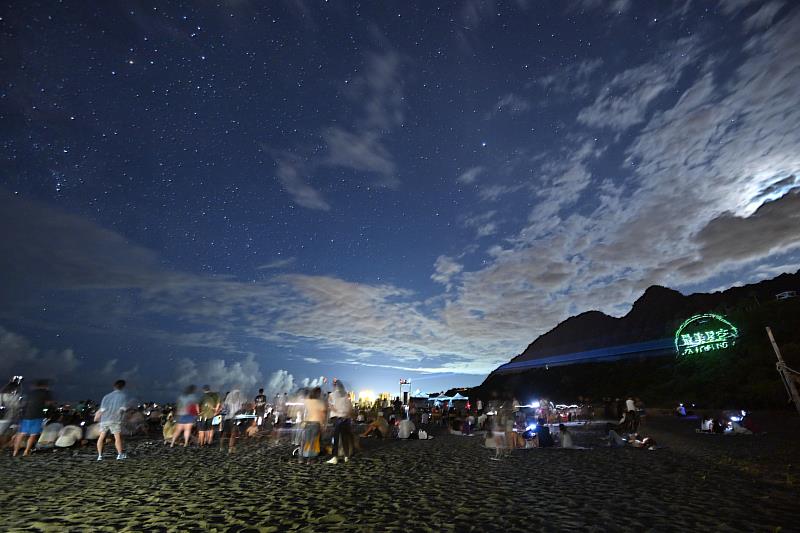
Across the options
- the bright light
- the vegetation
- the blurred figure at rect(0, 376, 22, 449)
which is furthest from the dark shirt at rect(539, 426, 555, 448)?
the bright light

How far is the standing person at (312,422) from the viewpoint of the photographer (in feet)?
38.9

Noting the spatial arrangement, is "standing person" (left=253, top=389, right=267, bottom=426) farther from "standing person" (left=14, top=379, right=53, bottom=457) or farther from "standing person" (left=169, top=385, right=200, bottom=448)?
"standing person" (left=14, top=379, right=53, bottom=457)

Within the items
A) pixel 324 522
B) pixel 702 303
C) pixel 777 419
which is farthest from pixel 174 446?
pixel 702 303

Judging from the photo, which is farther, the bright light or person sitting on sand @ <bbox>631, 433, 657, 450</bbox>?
A: the bright light

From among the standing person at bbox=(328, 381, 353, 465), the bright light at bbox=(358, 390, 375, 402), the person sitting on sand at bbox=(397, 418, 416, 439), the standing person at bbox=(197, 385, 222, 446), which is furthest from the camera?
the bright light at bbox=(358, 390, 375, 402)

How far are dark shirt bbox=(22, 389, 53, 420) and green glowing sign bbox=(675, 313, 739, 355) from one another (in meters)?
74.0

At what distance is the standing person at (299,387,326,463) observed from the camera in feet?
38.9

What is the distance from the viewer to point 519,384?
158000mm

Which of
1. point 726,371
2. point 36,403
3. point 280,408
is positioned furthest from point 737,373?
point 36,403

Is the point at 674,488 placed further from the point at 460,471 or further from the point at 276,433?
the point at 276,433

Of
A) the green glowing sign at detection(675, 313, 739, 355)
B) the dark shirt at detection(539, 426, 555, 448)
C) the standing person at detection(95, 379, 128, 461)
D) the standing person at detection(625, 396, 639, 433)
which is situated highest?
the green glowing sign at detection(675, 313, 739, 355)

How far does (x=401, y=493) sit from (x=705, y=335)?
72832 mm

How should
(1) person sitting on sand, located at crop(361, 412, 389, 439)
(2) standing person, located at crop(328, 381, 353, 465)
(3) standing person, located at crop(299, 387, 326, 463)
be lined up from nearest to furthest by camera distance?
1. (3) standing person, located at crop(299, 387, 326, 463)
2. (2) standing person, located at crop(328, 381, 353, 465)
3. (1) person sitting on sand, located at crop(361, 412, 389, 439)

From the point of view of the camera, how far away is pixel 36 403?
12.5 meters
